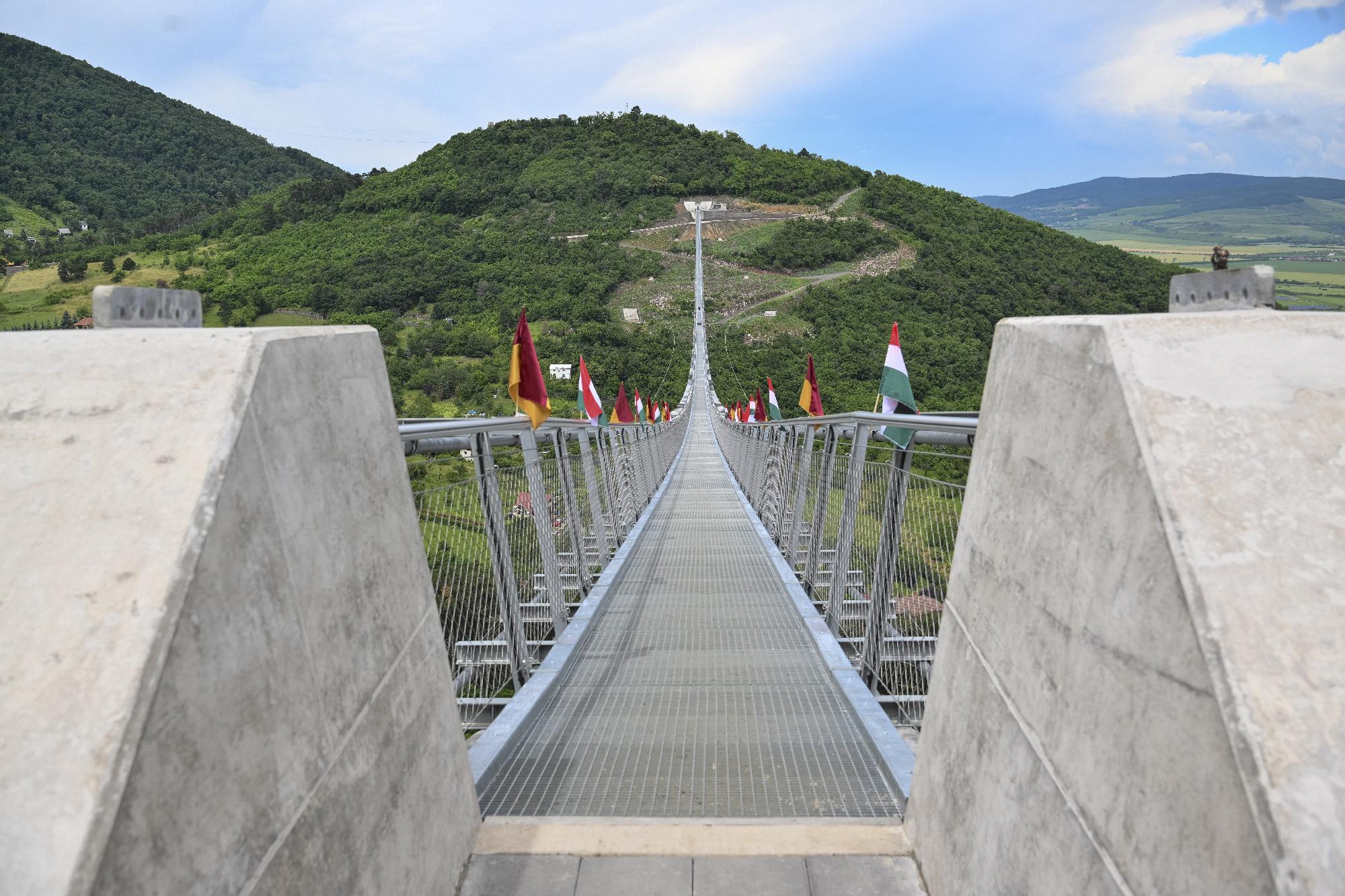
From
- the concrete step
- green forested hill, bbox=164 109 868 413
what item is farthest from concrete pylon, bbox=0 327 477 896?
green forested hill, bbox=164 109 868 413

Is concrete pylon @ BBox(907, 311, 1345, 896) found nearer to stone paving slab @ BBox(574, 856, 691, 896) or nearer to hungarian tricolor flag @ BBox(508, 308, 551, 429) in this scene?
stone paving slab @ BBox(574, 856, 691, 896)

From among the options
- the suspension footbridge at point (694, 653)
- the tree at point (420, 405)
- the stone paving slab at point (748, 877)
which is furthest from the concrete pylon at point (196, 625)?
the tree at point (420, 405)

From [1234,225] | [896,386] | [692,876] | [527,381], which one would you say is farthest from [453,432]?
[1234,225]

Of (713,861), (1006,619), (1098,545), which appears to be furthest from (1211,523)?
(713,861)

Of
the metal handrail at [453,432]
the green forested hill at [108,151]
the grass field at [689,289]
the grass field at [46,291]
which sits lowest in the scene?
the grass field at [689,289]

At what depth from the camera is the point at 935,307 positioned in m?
75.0

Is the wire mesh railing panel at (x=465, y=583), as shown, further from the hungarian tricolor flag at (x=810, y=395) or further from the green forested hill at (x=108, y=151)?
the green forested hill at (x=108, y=151)

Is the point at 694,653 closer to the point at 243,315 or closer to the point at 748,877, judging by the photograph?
the point at 748,877

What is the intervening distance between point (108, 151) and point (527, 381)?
139m

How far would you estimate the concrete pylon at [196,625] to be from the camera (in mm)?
1117

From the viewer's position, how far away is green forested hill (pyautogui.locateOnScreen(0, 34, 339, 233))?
340 ft

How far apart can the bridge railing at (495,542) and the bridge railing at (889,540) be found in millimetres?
1834

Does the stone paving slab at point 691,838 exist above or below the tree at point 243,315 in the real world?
above

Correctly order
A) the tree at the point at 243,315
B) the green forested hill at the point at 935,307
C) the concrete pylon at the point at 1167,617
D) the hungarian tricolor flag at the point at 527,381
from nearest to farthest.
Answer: the concrete pylon at the point at 1167,617
the hungarian tricolor flag at the point at 527,381
the green forested hill at the point at 935,307
the tree at the point at 243,315
